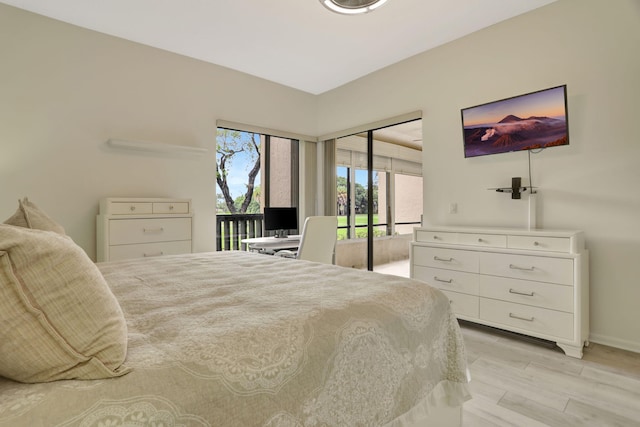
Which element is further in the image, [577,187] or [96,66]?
[96,66]

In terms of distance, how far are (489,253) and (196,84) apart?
3.57 meters

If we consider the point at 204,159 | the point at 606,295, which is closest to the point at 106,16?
the point at 204,159

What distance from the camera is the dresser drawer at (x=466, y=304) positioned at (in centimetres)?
284

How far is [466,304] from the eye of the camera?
Result: 2.90 m

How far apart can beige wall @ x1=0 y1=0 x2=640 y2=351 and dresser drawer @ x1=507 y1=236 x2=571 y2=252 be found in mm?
437

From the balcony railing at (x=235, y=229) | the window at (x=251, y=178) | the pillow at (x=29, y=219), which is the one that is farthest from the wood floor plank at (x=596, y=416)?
the balcony railing at (x=235, y=229)

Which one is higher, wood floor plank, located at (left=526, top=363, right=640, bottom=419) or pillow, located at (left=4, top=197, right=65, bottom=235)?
pillow, located at (left=4, top=197, right=65, bottom=235)

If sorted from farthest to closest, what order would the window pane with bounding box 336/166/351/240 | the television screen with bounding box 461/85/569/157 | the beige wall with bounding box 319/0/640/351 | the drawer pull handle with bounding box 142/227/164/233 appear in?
1. the window pane with bounding box 336/166/351/240
2. the drawer pull handle with bounding box 142/227/164/233
3. the television screen with bounding box 461/85/569/157
4. the beige wall with bounding box 319/0/640/351

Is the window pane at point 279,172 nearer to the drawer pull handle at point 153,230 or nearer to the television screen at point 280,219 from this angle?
the television screen at point 280,219

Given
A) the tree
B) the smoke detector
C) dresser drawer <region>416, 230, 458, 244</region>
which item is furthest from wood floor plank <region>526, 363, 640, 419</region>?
the tree

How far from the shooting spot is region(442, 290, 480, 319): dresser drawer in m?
2.84

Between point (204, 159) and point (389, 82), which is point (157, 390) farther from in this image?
point (389, 82)

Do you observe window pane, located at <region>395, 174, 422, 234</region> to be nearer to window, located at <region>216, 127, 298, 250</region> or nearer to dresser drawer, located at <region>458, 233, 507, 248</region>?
window, located at <region>216, 127, 298, 250</region>

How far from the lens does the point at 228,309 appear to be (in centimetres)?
113
